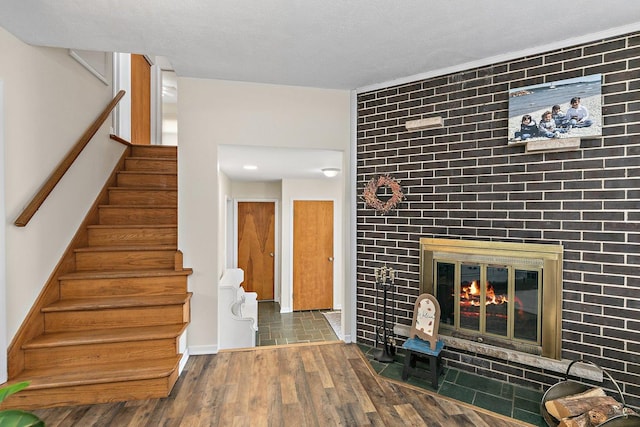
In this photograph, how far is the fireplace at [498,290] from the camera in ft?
7.14

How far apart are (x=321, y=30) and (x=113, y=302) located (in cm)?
234

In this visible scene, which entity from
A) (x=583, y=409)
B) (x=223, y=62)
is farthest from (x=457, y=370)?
(x=223, y=62)

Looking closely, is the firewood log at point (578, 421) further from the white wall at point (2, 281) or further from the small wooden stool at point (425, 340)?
the white wall at point (2, 281)

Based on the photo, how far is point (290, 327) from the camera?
17.1 ft

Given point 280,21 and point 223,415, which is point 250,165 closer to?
point 280,21

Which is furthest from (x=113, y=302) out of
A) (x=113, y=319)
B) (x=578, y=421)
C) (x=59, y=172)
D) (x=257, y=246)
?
(x=257, y=246)

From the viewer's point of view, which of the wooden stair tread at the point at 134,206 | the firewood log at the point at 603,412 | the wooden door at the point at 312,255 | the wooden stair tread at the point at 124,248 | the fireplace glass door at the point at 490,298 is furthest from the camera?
the wooden door at the point at 312,255

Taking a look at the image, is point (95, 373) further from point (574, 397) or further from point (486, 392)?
point (574, 397)

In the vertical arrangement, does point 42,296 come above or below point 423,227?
below

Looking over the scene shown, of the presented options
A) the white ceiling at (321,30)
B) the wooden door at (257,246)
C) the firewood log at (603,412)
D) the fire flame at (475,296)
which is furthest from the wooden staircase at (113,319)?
the wooden door at (257,246)

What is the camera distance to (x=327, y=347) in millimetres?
2961

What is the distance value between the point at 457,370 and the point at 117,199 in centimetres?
343

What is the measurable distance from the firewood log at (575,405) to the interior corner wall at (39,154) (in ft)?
10.6

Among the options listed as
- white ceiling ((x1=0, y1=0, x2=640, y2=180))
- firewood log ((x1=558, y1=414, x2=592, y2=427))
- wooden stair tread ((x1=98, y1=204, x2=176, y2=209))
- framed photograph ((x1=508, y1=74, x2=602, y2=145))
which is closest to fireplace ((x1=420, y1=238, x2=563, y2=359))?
firewood log ((x1=558, y1=414, x2=592, y2=427))
